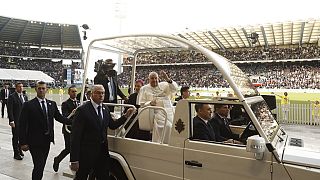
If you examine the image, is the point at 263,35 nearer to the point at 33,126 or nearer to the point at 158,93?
the point at 158,93

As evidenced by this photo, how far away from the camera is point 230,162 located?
11.3 feet

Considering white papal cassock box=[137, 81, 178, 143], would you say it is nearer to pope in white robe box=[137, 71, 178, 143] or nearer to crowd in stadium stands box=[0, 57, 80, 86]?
pope in white robe box=[137, 71, 178, 143]

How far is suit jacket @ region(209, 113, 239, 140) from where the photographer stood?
434 cm

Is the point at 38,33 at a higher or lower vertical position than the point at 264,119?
higher

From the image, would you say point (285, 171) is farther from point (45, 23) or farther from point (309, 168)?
point (45, 23)

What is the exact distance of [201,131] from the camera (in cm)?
388

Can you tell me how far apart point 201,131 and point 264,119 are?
77 centimetres

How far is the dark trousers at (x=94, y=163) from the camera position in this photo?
13.6 feet

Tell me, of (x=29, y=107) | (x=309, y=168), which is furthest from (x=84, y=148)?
(x=309, y=168)

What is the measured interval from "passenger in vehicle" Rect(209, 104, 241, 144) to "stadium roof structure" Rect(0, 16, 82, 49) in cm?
4840

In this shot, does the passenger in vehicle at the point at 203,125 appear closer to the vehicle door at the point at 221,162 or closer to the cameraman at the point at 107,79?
the vehicle door at the point at 221,162

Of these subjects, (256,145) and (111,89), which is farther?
(111,89)

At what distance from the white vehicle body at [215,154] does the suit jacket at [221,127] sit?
0.63 meters

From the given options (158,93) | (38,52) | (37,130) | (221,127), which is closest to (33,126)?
(37,130)
